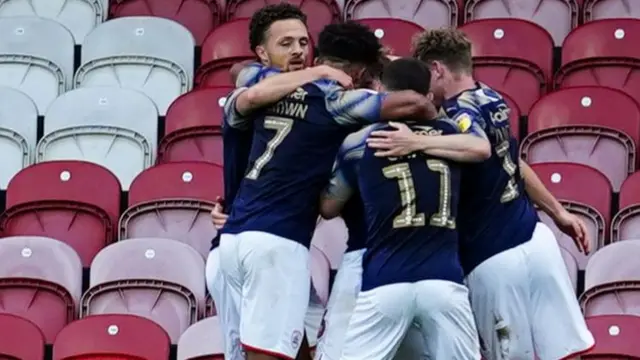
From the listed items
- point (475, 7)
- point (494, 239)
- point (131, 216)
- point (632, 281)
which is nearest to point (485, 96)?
point (494, 239)

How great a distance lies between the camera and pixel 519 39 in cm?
1272

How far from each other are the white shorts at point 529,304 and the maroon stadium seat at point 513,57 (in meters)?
3.44

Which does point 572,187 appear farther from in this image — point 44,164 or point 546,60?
point 44,164

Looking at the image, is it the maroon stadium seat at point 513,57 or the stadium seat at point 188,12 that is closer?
the maroon stadium seat at point 513,57

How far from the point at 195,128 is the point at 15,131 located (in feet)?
3.48

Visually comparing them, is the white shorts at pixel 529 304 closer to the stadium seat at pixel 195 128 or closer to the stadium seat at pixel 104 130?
the stadium seat at pixel 195 128

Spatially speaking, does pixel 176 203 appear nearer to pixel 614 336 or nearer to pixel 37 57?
pixel 37 57

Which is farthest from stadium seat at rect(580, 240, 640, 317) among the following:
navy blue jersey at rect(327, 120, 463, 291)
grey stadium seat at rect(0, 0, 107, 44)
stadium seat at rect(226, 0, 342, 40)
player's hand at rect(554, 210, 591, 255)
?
grey stadium seat at rect(0, 0, 107, 44)

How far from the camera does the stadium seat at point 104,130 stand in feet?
40.4

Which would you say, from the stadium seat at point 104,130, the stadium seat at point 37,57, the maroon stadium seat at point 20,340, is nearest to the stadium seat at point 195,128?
the stadium seat at point 104,130

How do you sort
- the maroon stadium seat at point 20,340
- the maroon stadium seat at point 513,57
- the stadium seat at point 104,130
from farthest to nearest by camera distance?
the maroon stadium seat at point 513,57, the stadium seat at point 104,130, the maroon stadium seat at point 20,340

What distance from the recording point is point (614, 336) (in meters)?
10.2

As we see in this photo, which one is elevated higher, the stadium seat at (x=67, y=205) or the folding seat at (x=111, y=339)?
the stadium seat at (x=67, y=205)

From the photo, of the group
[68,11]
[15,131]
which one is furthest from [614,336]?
[68,11]
